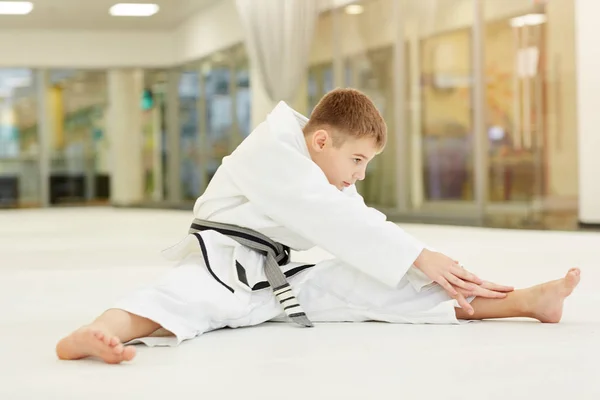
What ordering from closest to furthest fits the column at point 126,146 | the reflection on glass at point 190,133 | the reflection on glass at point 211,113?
the reflection on glass at point 211,113 < the reflection on glass at point 190,133 < the column at point 126,146

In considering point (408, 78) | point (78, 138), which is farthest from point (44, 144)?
point (408, 78)

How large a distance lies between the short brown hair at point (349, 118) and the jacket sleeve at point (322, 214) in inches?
5.3

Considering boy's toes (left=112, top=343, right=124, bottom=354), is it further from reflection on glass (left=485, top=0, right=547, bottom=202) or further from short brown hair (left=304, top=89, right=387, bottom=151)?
reflection on glass (left=485, top=0, right=547, bottom=202)

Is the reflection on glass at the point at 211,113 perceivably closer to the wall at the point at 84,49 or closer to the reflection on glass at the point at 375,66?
the wall at the point at 84,49

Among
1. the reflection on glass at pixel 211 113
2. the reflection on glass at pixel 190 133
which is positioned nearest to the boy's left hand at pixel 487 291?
the reflection on glass at pixel 211 113

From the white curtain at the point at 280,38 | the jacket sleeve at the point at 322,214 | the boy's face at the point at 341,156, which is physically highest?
the white curtain at the point at 280,38

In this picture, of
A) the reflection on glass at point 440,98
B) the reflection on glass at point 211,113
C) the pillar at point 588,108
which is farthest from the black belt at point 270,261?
the reflection on glass at point 211,113

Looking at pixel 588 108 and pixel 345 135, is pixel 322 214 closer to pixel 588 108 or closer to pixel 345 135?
pixel 345 135

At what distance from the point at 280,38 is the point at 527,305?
11838 millimetres

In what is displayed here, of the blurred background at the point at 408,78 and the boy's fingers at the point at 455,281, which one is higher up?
the blurred background at the point at 408,78

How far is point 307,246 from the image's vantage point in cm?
316

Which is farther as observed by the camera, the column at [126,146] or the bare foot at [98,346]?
the column at [126,146]

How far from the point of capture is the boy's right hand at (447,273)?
2.76m

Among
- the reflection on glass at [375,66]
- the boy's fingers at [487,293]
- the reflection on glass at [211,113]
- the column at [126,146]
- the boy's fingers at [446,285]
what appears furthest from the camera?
the column at [126,146]
